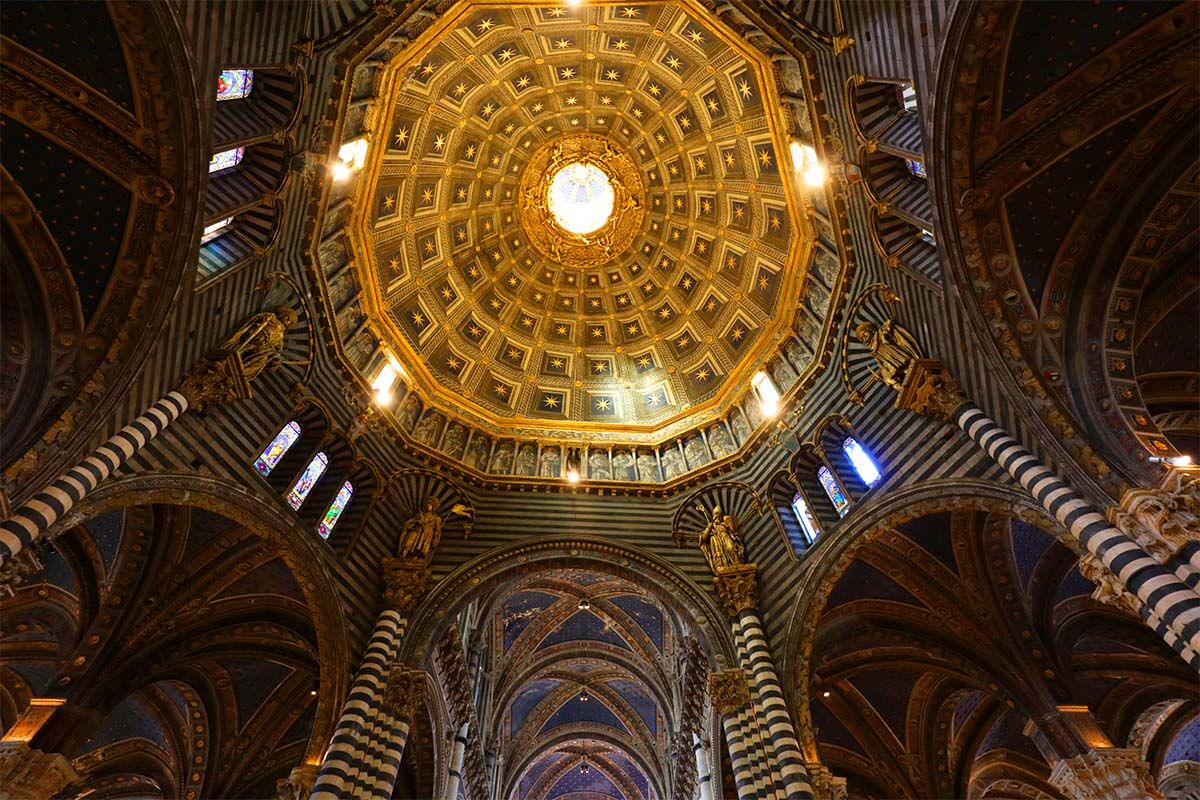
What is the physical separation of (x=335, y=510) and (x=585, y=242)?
14.5 metres

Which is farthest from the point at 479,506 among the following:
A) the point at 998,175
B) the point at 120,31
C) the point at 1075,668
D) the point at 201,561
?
the point at 1075,668

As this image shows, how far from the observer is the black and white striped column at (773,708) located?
13.6 meters

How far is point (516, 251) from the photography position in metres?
26.8

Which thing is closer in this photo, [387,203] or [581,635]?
[387,203]

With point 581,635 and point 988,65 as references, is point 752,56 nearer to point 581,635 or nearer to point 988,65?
point 988,65

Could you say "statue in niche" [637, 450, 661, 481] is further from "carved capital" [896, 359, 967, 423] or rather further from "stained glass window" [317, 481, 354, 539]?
"stained glass window" [317, 481, 354, 539]

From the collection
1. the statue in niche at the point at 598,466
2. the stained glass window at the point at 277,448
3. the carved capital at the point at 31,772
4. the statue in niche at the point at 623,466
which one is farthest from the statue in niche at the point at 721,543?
the carved capital at the point at 31,772

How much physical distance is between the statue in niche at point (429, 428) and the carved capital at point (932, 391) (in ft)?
45.2

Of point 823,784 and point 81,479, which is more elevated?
point 81,479

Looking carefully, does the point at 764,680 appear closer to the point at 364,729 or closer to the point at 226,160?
the point at 364,729

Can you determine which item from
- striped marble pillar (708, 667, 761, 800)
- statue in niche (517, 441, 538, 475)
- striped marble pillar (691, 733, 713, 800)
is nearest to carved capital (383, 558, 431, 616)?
statue in niche (517, 441, 538, 475)

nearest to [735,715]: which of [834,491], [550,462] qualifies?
[834,491]

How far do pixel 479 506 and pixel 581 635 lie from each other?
1123cm

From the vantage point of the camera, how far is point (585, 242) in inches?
1056
